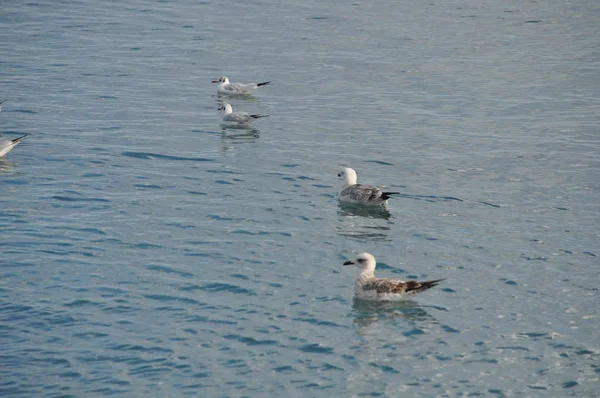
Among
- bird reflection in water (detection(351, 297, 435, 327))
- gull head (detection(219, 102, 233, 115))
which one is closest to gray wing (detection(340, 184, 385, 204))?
bird reflection in water (detection(351, 297, 435, 327))

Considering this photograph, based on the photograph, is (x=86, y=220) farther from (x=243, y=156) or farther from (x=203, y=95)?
(x=203, y=95)

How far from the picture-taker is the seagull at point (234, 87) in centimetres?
3256

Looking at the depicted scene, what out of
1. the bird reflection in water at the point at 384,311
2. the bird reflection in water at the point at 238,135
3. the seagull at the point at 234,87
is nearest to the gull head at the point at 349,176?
the bird reflection in water at the point at 238,135

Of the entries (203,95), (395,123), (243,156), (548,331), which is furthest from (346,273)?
(203,95)

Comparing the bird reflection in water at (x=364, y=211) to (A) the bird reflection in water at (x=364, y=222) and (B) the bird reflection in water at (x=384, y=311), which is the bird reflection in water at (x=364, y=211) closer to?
(A) the bird reflection in water at (x=364, y=222)

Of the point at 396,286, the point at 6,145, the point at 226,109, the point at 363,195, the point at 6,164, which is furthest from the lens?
the point at 226,109

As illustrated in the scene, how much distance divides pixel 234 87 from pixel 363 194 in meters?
11.5

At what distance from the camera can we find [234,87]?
107 feet

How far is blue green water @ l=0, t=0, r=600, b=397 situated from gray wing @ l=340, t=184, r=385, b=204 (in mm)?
356

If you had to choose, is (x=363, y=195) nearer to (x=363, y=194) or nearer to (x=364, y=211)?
(x=363, y=194)

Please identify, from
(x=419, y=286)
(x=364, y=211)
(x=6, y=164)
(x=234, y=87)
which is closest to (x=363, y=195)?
(x=364, y=211)

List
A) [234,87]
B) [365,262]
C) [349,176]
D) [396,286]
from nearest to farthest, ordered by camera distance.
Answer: [396,286] → [365,262] → [349,176] → [234,87]

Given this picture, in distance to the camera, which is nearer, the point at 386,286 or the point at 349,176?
the point at 386,286

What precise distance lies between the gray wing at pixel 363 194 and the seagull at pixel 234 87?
36.0ft
